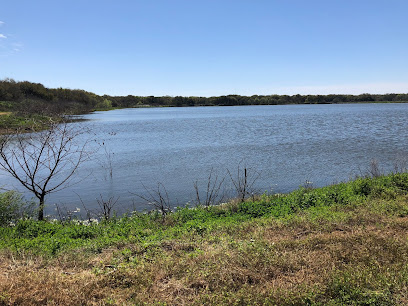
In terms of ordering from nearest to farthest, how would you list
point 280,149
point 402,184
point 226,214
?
1. point 226,214
2. point 402,184
3. point 280,149

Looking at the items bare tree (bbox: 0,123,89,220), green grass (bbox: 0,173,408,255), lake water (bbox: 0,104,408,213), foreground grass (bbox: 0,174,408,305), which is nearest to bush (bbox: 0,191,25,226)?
bare tree (bbox: 0,123,89,220)

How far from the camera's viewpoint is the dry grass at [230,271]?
4137 millimetres

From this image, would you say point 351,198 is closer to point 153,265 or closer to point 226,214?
point 226,214

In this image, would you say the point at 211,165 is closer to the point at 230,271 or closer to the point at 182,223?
the point at 182,223

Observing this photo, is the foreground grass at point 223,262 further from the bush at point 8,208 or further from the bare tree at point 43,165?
the bare tree at point 43,165

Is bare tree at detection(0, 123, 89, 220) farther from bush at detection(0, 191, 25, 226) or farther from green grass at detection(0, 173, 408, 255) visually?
green grass at detection(0, 173, 408, 255)

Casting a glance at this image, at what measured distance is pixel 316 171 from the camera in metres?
16.8

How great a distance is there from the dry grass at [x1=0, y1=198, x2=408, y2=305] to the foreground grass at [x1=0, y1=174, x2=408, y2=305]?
0.01 meters

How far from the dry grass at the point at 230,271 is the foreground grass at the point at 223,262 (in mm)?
15

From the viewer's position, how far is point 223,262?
500 cm

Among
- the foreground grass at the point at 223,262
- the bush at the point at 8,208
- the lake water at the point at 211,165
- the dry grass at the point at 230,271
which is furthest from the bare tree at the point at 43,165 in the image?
the dry grass at the point at 230,271

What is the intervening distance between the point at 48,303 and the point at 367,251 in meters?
4.67

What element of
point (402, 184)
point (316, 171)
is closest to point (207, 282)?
point (402, 184)

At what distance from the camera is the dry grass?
4137 millimetres
